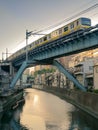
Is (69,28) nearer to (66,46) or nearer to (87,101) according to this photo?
(66,46)

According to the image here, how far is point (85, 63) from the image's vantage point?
101000 mm

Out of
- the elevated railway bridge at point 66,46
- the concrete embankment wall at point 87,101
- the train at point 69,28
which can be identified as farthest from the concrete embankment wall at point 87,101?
the train at point 69,28

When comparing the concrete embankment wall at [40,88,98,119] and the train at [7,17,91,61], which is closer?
the concrete embankment wall at [40,88,98,119]

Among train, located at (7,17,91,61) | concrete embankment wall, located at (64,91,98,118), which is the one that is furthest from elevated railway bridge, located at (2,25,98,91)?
concrete embankment wall, located at (64,91,98,118)

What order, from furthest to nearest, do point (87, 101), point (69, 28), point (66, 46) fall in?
point (69, 28) → point (66, 46) → point (87, 101)

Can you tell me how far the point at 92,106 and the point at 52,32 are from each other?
75.5 feet

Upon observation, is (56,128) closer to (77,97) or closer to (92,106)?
(92,106)

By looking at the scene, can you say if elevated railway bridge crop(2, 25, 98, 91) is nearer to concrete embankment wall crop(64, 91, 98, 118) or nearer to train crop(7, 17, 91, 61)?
train crop(7, 17, 91, 61)

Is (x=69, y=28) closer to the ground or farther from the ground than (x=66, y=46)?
farther from the ground

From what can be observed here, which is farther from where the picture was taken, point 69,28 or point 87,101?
point 69,28

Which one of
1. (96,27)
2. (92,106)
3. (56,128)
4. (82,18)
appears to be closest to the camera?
(56,128)

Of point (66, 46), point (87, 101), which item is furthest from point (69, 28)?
point (87, 101)

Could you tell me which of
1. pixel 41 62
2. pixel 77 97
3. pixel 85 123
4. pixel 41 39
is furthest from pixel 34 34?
pixel 85 123

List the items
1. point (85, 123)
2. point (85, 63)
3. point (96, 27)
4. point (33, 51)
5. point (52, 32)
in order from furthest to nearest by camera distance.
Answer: point (85, 63)
point (33, 51)
point (52, 32)
point (96, 27)
point (85, 123)
